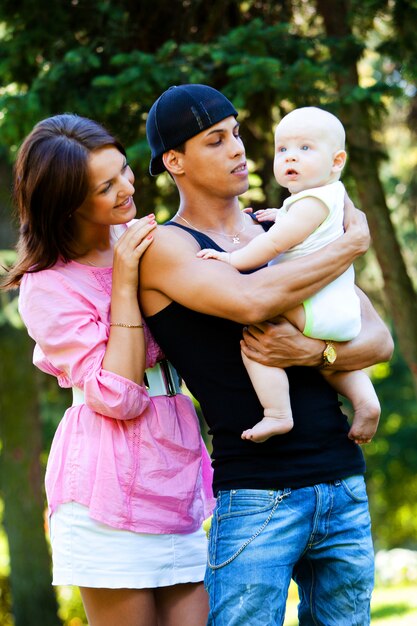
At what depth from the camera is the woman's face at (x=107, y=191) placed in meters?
2.96

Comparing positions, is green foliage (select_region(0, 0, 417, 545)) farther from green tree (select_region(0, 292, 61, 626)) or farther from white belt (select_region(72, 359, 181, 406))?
green tree (select_region(0, 292, 61, 626))

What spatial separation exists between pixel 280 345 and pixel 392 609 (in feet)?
20.9

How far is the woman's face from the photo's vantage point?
2.96 metres

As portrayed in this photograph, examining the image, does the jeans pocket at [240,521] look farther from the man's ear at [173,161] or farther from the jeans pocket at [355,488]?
the man's ear at [173,161]

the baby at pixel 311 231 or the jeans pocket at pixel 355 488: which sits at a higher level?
the baby at pixel 311 231

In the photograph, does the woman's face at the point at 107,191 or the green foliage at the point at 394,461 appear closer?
the woman's face at the point at 107,191

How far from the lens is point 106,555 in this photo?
2.88 metres

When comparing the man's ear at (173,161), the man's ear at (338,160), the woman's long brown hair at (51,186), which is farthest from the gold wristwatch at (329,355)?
the woman's long brown hair at (51,186)

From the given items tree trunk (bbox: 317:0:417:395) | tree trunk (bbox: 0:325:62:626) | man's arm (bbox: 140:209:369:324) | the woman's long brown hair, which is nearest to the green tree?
tree trunk (bbox: 0:325:62:626)

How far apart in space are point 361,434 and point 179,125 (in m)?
1.11

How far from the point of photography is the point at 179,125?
2.90m

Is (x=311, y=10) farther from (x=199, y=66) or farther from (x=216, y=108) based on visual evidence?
(x=216, y=108)

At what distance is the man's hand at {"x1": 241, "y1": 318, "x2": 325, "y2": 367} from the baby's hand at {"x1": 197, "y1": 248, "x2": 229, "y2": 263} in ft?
0.73

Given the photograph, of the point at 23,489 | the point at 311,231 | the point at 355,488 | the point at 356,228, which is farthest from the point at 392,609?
the point at 311,231
